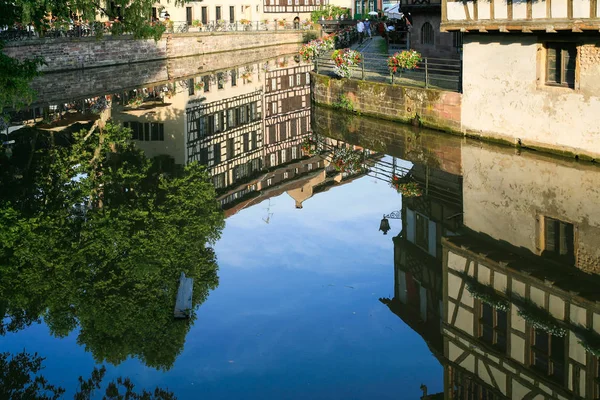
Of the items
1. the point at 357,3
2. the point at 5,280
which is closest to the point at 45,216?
the point at 5,280

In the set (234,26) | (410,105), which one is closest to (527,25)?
(410,105)

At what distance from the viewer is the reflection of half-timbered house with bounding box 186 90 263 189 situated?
22875mm

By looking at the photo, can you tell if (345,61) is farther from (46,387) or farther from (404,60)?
(46,387)

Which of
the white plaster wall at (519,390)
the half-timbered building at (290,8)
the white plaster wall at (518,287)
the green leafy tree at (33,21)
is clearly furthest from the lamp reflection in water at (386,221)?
the half-timbered building at (290,8)

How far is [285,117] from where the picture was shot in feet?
97.9

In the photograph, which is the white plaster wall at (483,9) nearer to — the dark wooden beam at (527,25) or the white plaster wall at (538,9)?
the dark wooden beam at (527,25)

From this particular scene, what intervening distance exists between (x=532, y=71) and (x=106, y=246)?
11571 mm

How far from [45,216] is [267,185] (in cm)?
635

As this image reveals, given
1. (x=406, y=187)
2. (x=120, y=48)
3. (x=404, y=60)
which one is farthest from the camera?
(x=120, y=48)

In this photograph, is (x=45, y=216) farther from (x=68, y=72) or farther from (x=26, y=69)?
(x=68, y=72)

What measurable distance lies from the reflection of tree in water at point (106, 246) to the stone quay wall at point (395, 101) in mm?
7340

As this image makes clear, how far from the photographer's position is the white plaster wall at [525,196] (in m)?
15.4

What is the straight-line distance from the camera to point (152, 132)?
90.6 ft

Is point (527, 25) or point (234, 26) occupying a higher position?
point (234, 26)
